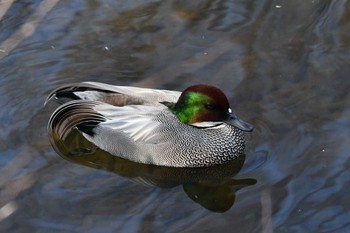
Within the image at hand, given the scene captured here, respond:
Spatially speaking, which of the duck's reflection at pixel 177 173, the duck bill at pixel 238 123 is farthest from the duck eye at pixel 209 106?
the duck's reflection at pixel 177 173

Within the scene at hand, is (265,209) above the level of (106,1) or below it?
below

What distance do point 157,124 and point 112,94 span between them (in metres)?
0.49

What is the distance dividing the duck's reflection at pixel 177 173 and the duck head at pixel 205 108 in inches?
14.8

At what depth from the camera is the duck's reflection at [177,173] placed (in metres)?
6.54

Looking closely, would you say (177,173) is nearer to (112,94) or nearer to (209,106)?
(209,106)

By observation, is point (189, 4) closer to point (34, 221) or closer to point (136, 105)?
point (136, 105)

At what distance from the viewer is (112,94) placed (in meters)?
7.03

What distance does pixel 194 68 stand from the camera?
784 centimetres

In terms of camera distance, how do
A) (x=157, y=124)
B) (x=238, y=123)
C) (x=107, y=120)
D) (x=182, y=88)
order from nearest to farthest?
1. (x=238, y=123)
2. (x=157, y=124)
3. (x=107, y=120)
4. (x=182, y=88)

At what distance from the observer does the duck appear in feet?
22.2

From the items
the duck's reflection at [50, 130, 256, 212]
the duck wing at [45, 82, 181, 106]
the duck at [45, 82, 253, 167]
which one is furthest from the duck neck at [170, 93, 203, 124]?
the duck's reflection at [50, 130, 256, 212]

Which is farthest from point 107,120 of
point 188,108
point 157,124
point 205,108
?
point 205,108

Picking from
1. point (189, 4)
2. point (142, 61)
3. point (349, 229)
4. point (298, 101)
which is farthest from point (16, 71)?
point (349, 229)

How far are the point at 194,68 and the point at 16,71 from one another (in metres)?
1.61
